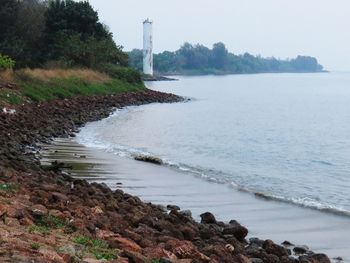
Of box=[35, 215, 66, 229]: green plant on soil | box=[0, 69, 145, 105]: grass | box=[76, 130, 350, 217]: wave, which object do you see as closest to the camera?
box=[35, 215, 66, 229]: green plant on soil

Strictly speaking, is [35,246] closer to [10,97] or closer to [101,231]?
[101,231]

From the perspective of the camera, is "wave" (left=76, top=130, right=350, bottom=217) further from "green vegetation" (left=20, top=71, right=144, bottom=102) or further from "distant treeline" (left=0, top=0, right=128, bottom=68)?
"distant treeline" (left=0, top=0, right=128, bottom=68)

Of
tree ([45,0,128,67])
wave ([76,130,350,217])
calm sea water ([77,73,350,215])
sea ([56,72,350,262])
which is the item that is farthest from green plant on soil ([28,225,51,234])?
tree ([45,0,128,67])

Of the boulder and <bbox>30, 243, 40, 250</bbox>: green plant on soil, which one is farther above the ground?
<bbox>30, 243, 40, 250</bbox>: green plant on soil

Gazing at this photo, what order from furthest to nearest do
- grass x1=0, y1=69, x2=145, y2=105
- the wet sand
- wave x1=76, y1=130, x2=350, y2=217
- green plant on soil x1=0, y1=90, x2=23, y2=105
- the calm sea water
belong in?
grass x1=0, y1=69, x2=145, y2=105 < green plant on soil x1=0, y1=90, x2=23, y2=105 < the calm sea water < wave x1=76, y1=130, x2=350, y2=217 < the wet sand

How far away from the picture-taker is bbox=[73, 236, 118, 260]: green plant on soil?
5.91 m

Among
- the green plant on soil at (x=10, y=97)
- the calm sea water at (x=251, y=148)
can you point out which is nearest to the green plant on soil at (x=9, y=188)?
the calm sea water at (x=251, y=148)

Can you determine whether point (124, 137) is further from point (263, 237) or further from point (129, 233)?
point (129, 233)

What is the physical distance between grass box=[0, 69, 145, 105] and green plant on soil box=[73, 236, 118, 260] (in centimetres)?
2020

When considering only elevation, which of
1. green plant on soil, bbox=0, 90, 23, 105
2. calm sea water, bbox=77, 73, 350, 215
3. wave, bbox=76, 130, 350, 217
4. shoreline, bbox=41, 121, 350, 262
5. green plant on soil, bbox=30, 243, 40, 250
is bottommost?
calm sea water, bbox=77, 73, 350, 215

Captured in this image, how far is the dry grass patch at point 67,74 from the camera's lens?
3836cm

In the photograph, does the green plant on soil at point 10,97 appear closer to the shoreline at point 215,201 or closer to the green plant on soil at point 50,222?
the shoreline at point 215,201

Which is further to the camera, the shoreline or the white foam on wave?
the white foam on wave

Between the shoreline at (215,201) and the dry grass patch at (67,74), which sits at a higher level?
the dry grass patch at (67,74)
